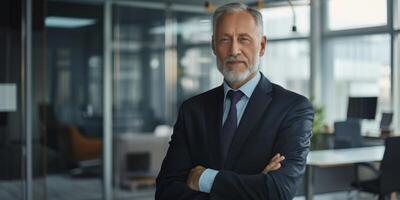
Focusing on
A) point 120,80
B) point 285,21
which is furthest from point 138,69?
point 285,21

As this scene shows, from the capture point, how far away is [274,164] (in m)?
1.85

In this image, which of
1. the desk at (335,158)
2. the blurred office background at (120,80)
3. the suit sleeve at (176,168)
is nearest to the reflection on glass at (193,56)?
the blurred office background at (120,80)

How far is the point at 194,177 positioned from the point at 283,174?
30 centimetres

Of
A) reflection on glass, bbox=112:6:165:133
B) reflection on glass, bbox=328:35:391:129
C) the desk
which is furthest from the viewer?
reflection on glass, bbox=328:35:391:129

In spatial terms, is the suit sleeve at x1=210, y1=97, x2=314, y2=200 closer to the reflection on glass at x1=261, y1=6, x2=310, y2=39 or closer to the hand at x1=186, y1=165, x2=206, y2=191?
the hand at x1=186, y1=165, x2=206, y2=191

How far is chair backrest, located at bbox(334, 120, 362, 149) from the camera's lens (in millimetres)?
6973

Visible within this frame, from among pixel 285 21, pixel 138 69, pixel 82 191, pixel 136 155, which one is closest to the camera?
Answer: pixel 82 191

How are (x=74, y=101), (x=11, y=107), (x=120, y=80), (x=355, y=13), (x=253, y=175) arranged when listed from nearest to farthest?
(x=253, y=175) < (x=11, y=107) < (x=74, y=101) < (x=120, y=80) < (x=355, y=13)

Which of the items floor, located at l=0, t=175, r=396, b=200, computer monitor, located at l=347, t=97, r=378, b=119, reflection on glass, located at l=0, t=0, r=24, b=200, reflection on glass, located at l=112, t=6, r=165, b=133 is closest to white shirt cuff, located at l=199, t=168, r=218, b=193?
reflection on glass, located at l=0, t=0, r=24, b=200

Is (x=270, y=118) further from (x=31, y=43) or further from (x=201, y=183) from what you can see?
(x=31, y=43)

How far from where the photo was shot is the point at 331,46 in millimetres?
8859

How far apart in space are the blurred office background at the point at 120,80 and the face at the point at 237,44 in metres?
4.50

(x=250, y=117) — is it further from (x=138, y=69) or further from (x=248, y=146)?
(x=138, y=69)

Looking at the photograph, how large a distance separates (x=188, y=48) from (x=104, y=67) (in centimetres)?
132
